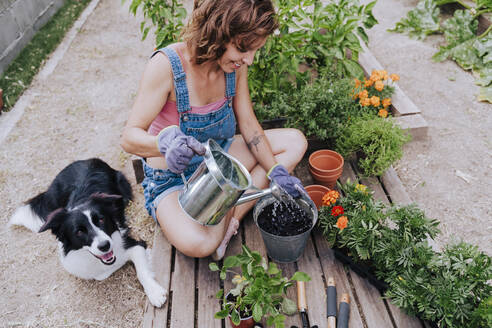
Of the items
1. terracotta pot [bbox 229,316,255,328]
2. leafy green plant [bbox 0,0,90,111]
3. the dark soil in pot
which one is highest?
the dark soil in pot

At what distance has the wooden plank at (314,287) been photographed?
5.76 feet

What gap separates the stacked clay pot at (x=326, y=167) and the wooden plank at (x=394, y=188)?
0.35 m

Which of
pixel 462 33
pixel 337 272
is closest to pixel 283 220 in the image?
pixel 337 272

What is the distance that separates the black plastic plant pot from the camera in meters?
1.80

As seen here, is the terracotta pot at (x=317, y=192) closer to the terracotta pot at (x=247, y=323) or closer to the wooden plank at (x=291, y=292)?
the wooden plank at (x=291, y=292)

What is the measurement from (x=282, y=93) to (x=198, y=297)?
5.20 ft

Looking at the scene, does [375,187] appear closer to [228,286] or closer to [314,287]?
[314,287]

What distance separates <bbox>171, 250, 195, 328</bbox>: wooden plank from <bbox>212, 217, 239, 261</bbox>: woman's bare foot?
15 cm

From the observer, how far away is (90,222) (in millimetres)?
1851

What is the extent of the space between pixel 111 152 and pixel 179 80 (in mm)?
1528

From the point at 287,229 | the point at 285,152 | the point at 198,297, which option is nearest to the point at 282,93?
the point at 285,152

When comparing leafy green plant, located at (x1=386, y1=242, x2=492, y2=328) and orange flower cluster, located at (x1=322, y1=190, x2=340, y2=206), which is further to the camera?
orange flower cluster, located at (x1=322, y1=190, x2=340, y2=206)

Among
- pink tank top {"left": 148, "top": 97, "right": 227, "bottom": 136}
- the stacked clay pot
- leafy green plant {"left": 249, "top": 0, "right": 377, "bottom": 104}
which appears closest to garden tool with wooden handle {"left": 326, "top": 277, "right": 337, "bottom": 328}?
the stacked clay pot

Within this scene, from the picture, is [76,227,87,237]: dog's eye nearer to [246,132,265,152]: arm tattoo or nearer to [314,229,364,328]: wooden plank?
[246,132,265,152]: arm tattoo
